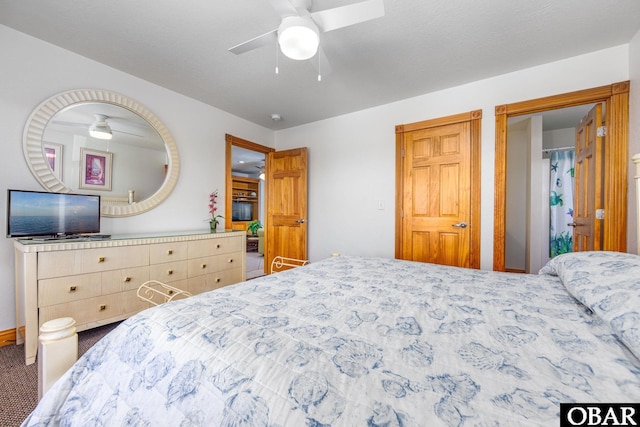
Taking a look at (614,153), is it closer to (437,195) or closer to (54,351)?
(437,195)

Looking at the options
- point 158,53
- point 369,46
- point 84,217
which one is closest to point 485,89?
point 369,46

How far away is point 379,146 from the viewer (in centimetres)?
336

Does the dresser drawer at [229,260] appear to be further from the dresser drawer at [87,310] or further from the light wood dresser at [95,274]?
the dresser drawer at [87,310]

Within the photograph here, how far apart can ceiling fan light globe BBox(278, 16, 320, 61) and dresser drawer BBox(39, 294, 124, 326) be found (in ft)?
7.61

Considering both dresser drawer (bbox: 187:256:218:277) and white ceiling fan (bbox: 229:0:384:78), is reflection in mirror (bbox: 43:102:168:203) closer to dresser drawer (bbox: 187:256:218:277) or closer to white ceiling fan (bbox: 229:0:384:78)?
dresser drawer (bbox: 187:256:218:277)

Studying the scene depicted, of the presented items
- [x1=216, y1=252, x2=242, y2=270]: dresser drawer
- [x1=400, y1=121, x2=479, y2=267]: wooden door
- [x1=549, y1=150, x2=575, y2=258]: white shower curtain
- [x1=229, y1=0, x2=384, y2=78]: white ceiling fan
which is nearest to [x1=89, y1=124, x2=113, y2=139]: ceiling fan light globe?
[x1=216, y1=252, x2=242, y2=270]: dresser drawer

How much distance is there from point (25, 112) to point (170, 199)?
1.28 metres

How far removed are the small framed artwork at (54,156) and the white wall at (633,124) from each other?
15.6 feet

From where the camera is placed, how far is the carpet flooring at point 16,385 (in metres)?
1.28

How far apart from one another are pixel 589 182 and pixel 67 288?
181 inches

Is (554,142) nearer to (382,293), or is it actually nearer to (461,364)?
(382,293)

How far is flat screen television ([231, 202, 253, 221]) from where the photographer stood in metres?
8.31

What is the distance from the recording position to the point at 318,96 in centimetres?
307

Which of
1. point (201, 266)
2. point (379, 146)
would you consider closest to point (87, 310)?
point (201, 266)
